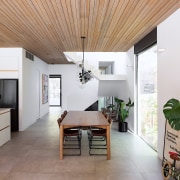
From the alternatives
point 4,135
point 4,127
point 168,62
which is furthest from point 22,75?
point 168,62

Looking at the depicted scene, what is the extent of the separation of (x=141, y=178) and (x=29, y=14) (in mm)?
3350

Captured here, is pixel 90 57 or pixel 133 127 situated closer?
pixel 133 127

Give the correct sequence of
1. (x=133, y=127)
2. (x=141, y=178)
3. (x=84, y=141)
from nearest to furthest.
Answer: (x=141, y=178)
(x=84, y=141)
(x=133, y=127)

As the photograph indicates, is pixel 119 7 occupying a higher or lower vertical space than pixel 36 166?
higher

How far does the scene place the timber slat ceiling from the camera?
3.42 meters

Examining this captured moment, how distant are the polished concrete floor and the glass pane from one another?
28.1 ft

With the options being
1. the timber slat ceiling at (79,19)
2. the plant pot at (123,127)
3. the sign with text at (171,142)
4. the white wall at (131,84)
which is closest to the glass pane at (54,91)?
the white wall at (131,84)

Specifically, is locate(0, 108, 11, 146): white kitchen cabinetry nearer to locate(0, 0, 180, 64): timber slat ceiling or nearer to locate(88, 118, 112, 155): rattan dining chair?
locate(0, 0, 180, 64): timber slat ceiling

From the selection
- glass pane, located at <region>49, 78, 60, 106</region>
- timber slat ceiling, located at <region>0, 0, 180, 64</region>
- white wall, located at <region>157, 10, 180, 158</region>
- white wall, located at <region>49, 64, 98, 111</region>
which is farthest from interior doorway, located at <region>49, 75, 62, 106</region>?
white wall, located at <region>157, 10, 180, 158</region>

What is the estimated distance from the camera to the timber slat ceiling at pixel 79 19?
342cm

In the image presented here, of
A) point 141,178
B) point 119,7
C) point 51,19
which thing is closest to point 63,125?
point 141,178

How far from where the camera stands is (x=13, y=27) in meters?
4.73

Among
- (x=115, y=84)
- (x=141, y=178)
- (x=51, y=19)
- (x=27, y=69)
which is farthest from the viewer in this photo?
(x=115, y=84)

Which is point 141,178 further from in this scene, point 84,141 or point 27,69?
point 27,69
